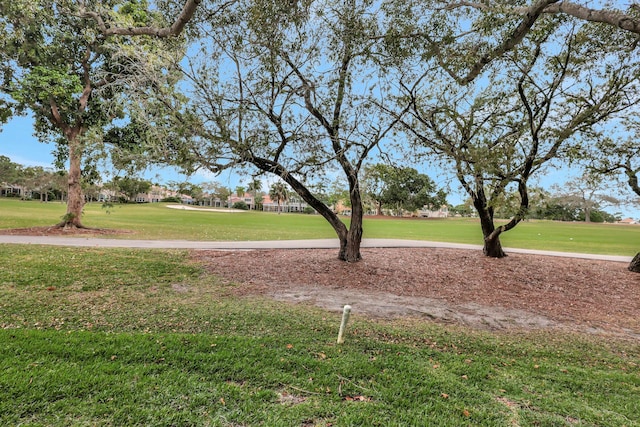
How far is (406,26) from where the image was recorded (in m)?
6.67

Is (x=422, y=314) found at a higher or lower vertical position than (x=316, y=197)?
lower

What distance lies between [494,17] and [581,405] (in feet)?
19.4

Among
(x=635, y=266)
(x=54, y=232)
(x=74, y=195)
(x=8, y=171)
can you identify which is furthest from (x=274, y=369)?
(x=8, y=171)

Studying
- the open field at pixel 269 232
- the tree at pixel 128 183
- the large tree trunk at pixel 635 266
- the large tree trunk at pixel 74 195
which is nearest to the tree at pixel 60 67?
the large tree trunk at pixel 74 195

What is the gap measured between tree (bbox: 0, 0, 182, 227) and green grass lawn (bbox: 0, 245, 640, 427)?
8506mm

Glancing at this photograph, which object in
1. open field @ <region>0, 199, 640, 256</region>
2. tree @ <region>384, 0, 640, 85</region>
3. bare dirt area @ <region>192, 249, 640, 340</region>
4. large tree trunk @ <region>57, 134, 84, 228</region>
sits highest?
tree @ <region>384, 0, 640, 85</region>

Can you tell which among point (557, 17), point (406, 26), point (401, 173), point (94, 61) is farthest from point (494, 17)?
point (94, 61)

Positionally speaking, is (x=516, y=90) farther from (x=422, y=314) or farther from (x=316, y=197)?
(x=422, y=314)

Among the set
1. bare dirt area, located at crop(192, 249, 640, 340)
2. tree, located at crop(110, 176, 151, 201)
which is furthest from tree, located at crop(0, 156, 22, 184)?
bare dirt area, located at crop(192, 249, 640, 340)

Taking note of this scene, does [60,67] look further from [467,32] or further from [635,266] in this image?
[635,266]

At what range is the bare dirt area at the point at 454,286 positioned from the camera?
6.23 metres

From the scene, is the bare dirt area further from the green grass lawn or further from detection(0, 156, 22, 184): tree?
detection(0, 156, 22, 184): tree

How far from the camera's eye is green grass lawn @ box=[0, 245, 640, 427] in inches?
101

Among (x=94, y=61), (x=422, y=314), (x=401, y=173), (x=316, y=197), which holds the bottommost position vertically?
(x=422, y=314)
